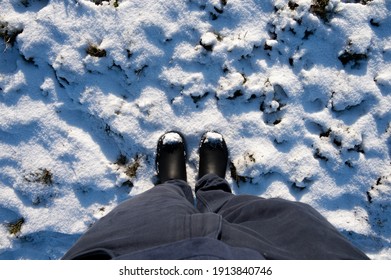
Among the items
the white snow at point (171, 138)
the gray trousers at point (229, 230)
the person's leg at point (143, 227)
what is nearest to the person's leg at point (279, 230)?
the gray trousers at point (229, 230)

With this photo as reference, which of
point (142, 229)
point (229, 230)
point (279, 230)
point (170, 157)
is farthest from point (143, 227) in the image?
point (170, 157)

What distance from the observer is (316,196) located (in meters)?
1.95

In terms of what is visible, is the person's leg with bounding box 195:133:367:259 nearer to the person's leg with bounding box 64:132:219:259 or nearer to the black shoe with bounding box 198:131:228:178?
the person's leg with bounding box 64:132:219:259

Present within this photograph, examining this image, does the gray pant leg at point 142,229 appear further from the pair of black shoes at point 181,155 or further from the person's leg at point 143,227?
the pair of black shoes at point 181,155

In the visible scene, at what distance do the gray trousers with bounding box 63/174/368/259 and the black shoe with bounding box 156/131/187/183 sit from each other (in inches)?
15.8

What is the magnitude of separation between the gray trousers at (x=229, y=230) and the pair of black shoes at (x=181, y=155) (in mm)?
409

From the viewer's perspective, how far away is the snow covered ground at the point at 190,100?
1.92 metres

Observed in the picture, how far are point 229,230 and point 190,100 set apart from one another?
35.9 inches

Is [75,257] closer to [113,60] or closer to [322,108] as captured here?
[113,60]

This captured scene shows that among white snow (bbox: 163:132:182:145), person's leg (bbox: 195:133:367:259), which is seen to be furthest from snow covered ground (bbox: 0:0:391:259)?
person's leg (bbox: 195:133:367:259)

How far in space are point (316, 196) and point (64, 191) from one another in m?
1.38

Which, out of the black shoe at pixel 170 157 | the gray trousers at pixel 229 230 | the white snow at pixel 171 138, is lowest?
the black shoe at pixel 170 157

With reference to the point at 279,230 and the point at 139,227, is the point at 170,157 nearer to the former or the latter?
the point at 139,227

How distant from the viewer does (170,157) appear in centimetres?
190
